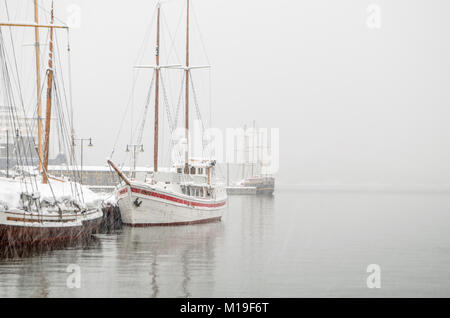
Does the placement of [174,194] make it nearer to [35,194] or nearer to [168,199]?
[168,199]

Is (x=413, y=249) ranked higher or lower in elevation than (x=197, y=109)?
lower

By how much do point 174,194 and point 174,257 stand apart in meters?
15.8

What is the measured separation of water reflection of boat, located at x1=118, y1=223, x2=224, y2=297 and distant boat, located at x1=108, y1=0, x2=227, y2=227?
1.41m

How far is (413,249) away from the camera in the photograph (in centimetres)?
3278

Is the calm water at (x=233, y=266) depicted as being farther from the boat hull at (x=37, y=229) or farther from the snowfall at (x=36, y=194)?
the snowfall at (x=36, y=194)

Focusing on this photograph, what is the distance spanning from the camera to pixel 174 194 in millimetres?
41438

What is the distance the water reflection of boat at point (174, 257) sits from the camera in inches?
736

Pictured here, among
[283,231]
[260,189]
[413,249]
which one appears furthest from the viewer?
[260,189]

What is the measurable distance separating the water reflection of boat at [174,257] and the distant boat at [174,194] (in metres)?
1.41

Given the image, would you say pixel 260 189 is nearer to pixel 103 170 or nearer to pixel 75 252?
pixel 103 170
